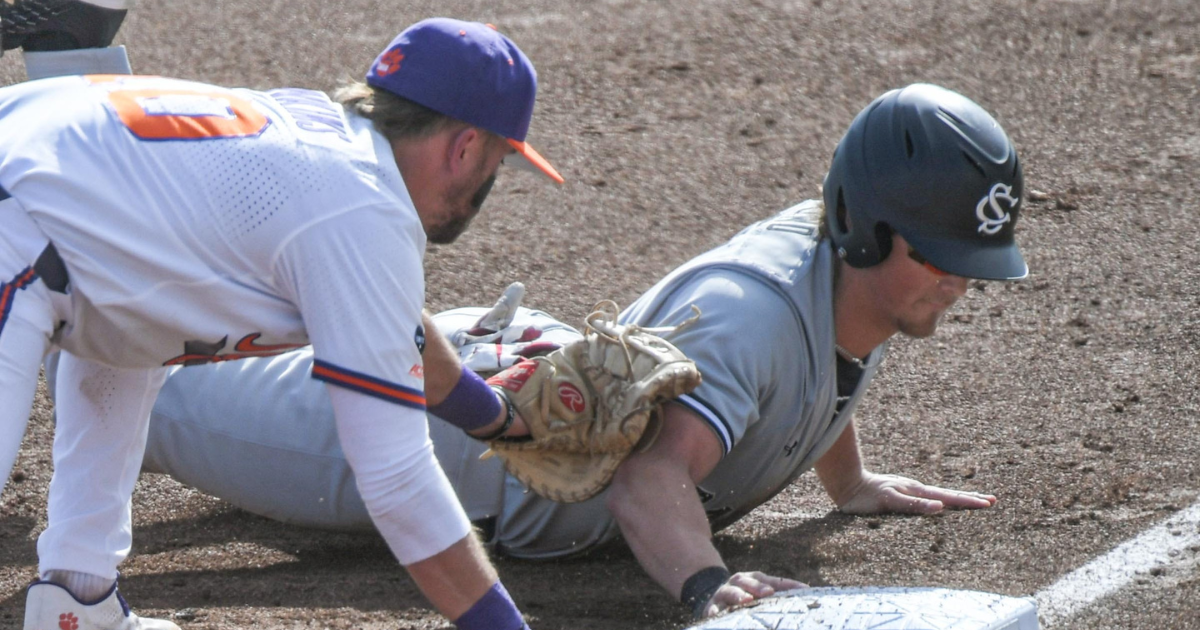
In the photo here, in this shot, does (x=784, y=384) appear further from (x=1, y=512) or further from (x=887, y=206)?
(x=1, y=512)

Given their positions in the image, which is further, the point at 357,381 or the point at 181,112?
the point at 181,112

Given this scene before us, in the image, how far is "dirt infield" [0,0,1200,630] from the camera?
3611 mm

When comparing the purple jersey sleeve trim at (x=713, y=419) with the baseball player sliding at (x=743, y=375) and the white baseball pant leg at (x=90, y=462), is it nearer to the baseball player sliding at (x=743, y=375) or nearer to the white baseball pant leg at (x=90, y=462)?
the baseball player sliding at (x=743, y=375)

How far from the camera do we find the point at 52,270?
2.49 m

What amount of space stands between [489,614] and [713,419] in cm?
83

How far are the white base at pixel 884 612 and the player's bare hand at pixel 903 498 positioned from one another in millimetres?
1204

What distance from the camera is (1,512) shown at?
13.3ft

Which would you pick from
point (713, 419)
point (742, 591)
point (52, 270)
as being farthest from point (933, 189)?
point (52, 270)

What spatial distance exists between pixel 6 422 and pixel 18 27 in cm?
238

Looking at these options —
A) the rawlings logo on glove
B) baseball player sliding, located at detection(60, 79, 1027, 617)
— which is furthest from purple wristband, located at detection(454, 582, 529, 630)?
the rawlings logo on glove

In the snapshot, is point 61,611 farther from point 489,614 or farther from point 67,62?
point 67,62

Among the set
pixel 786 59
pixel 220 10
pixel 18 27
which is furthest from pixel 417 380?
pixel 220 10

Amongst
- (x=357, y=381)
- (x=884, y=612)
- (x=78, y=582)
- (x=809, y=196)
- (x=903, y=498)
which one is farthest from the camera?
(x=809, y=196)

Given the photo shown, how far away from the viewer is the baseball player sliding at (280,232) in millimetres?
2408
